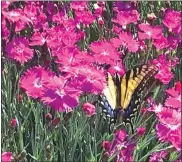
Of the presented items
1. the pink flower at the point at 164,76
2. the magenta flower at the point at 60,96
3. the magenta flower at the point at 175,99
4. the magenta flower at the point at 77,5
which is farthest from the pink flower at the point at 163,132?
the magenta flower at the point at 77,5

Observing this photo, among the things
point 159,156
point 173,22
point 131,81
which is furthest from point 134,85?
point 173,22

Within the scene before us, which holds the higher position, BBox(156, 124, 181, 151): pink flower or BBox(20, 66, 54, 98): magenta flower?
BBox(20, 66, 54, 98): magenta flower

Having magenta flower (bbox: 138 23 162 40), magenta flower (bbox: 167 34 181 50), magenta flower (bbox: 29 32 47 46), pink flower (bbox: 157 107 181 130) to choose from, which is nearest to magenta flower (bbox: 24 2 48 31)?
magenta flower (bbox: 29 32 47 46)

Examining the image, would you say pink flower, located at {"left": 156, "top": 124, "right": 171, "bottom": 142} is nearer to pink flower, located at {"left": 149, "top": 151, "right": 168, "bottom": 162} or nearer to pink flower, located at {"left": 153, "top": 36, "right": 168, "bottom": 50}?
pink flower, located at {"left": 149, "top": 151, "right": 168, "bottom": 162}

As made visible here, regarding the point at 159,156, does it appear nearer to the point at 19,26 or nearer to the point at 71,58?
the point at 71,58

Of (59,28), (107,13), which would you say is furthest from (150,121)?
(107,13)

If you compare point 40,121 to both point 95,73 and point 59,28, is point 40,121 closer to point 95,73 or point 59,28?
point 95,73

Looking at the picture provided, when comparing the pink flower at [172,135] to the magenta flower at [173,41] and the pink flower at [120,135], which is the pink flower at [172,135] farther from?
the magenta flower at [173,41]
